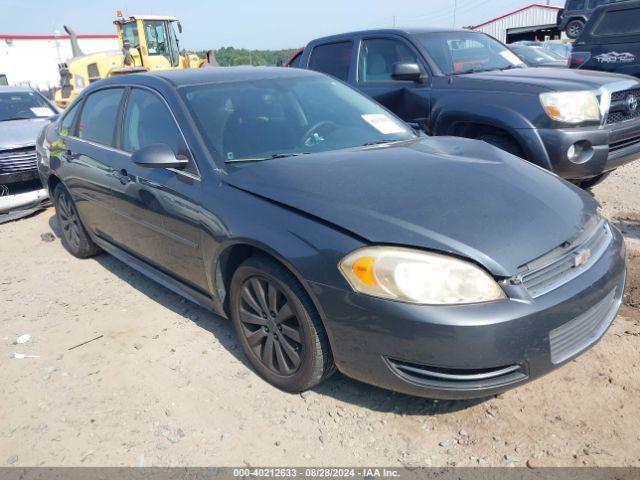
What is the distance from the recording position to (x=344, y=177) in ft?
8.61

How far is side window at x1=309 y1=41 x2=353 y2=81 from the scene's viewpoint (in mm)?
6156

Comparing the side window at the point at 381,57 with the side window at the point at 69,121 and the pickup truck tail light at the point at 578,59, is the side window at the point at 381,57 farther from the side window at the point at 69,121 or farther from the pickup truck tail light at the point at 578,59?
the pickup truck tail light at the point at 578,59

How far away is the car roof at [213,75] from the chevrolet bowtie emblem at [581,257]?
7.31 ft

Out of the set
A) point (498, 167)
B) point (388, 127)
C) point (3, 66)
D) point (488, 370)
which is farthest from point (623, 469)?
point (3, 66)

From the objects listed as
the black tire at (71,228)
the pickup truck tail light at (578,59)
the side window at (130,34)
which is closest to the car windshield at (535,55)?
the pickup truck tail light at (578,59)

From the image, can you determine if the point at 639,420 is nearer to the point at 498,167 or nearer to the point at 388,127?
the point at 498,167

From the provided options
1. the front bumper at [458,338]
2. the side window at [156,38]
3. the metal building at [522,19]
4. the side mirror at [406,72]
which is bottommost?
the front bumper at [458,338]

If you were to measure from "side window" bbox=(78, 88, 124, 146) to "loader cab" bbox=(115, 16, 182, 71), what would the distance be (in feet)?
37.2

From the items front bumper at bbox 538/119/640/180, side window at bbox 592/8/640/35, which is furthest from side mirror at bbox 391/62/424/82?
side window at bbox 592/8/640/35

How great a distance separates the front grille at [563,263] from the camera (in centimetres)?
215

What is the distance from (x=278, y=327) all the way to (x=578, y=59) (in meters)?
7.12

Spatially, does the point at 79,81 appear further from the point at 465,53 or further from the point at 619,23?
the point at 619,23

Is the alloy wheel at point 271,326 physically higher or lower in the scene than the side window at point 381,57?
lower

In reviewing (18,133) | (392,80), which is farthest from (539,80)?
(18,133)
